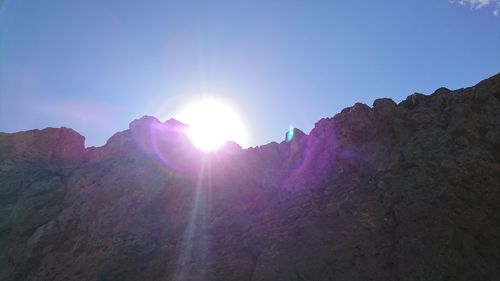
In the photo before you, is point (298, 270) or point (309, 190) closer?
point (298, 270)

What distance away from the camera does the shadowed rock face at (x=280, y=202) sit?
39.5 feet

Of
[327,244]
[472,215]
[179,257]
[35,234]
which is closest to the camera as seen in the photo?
[472,215]

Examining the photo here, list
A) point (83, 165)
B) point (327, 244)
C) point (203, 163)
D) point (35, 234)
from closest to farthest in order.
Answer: point (327, 244), point (35, 234), point (203, 163), point (83, 165)

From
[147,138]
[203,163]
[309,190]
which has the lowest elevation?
[309,190]

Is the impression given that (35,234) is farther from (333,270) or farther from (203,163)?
(333,270)

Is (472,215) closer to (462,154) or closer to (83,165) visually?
(462,154)

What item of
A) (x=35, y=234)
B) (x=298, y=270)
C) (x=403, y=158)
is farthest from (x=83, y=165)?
(x=403, y=158)

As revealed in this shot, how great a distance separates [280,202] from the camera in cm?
1734

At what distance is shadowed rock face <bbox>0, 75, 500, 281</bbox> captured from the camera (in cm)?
1205

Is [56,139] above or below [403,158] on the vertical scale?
above

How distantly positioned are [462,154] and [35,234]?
1730 centimetres

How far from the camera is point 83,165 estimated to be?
2303 centimetres

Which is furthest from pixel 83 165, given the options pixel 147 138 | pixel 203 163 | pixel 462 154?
pixel 462 154

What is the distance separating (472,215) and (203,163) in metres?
12.8
